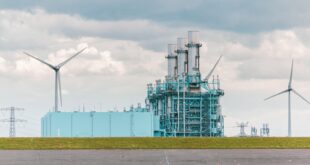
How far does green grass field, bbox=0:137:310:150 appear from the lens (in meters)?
63.5

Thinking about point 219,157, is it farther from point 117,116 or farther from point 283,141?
point 117,116

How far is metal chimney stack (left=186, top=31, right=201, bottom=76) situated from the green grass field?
60690 millimetres

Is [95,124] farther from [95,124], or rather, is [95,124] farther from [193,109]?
[193,109]

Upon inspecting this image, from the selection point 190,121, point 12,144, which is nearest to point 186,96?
point 190,121

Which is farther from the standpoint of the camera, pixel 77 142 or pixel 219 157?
pixel 77 142

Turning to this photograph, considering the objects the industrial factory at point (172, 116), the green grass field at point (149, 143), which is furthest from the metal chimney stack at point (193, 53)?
the green grass field at point (149, 143)

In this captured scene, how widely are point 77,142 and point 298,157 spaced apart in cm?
2199

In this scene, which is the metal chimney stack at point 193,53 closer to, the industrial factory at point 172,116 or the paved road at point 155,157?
the industrial factory at point 172,116

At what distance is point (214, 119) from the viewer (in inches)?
5103

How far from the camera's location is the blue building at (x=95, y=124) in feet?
403

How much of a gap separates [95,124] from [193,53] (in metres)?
20.9

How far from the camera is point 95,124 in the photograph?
12462 cm

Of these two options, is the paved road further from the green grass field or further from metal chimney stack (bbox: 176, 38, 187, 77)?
metal chimney stack (bbox: 176, 38, 187, 77)

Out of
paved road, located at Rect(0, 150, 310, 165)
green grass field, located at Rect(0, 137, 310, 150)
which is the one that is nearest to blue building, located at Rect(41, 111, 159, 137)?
green grass field, located at Rect(0, 137, 310, 150)
